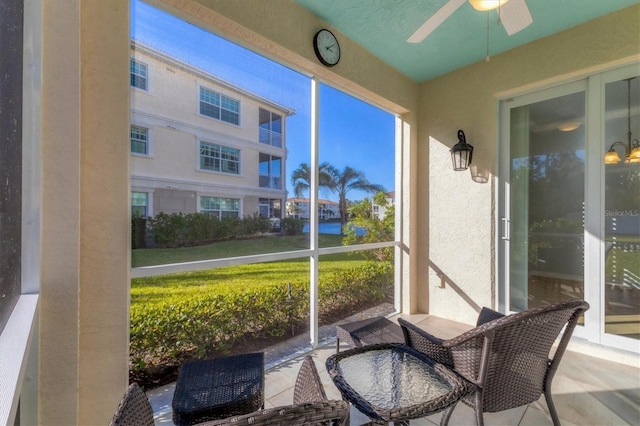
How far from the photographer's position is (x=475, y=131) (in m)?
3.51

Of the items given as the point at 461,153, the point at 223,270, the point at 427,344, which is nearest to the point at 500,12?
Result: the point at 461,153

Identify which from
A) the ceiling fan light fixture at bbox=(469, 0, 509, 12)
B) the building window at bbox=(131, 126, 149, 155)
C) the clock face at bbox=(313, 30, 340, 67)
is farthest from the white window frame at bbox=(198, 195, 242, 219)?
the ceiling fan light fixture at bbox=(469, 0, 509, 12)

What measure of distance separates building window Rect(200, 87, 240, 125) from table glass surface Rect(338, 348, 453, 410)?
2.00 meters

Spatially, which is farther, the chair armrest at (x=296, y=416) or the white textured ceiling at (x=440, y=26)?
the white textured ceiling at (x=440, y=26)

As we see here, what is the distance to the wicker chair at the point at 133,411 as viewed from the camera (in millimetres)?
768

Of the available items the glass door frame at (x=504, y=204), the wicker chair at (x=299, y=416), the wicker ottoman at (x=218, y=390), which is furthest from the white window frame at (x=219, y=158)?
the glass door frame at (x=504, y=204)

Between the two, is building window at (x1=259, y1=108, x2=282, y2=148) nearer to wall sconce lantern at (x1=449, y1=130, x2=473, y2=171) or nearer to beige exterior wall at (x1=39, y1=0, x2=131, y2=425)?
beige exterior wall at (x1=39, y1=0, x2=131, y2=425)

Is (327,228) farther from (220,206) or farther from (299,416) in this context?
(299,416)

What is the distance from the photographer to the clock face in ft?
8.87

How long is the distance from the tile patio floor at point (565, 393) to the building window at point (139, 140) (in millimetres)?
1777

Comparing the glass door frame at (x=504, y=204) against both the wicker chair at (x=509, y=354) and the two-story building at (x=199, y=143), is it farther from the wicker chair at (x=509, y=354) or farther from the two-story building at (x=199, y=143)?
the two-story building at (x=199, y=143)

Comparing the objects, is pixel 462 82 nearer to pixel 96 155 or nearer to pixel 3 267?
pixel 96 155

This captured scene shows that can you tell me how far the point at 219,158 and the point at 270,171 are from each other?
483 millimetres

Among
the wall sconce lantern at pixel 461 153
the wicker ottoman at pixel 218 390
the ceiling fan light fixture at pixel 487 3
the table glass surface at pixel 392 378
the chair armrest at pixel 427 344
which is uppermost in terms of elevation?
the ceiling fan light fixture at pixel 487 3
